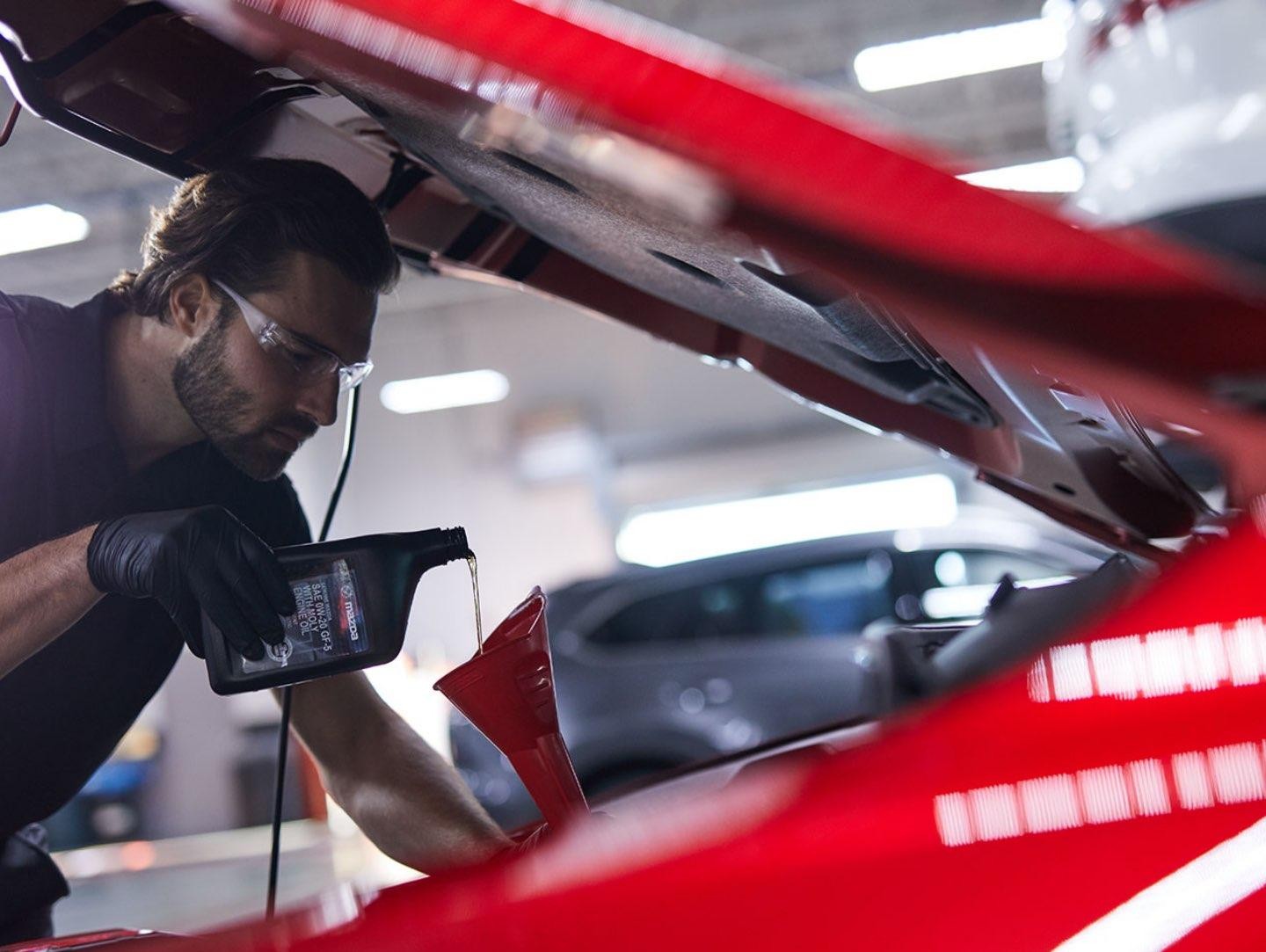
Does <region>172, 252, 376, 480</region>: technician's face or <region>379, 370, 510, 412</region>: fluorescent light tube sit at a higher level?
<region>379, 370, 510, 412</region>: fluorescent light tube

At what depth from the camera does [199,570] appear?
79 centimetres

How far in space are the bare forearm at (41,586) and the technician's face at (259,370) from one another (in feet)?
0.43

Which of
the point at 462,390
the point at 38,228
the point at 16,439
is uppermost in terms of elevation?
the point at 462,390

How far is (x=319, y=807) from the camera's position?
119 cm

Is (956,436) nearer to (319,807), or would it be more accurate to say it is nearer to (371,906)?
(319,807)

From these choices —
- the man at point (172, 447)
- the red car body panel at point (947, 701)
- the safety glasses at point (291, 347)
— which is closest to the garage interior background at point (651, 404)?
the man at point (172, 447)

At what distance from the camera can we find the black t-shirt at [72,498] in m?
0.83

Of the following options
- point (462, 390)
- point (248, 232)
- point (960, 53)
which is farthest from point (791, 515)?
point (248, 232)

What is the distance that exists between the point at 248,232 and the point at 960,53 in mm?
7249

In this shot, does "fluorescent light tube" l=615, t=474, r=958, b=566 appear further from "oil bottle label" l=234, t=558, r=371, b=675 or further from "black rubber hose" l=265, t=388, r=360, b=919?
"oil bottle label" l=234, t=558, r=371, b=675

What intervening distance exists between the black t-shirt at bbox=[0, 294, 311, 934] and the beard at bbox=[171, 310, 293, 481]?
0.04ft

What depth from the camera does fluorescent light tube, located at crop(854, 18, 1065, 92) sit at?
6.93m

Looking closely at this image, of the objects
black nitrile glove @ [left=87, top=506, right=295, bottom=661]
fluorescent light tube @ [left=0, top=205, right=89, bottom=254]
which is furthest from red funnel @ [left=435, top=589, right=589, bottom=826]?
fluorescent light tube @ [left=0, top=205, right=89, bottom=254]

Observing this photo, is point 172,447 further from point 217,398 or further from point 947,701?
point 947,701
